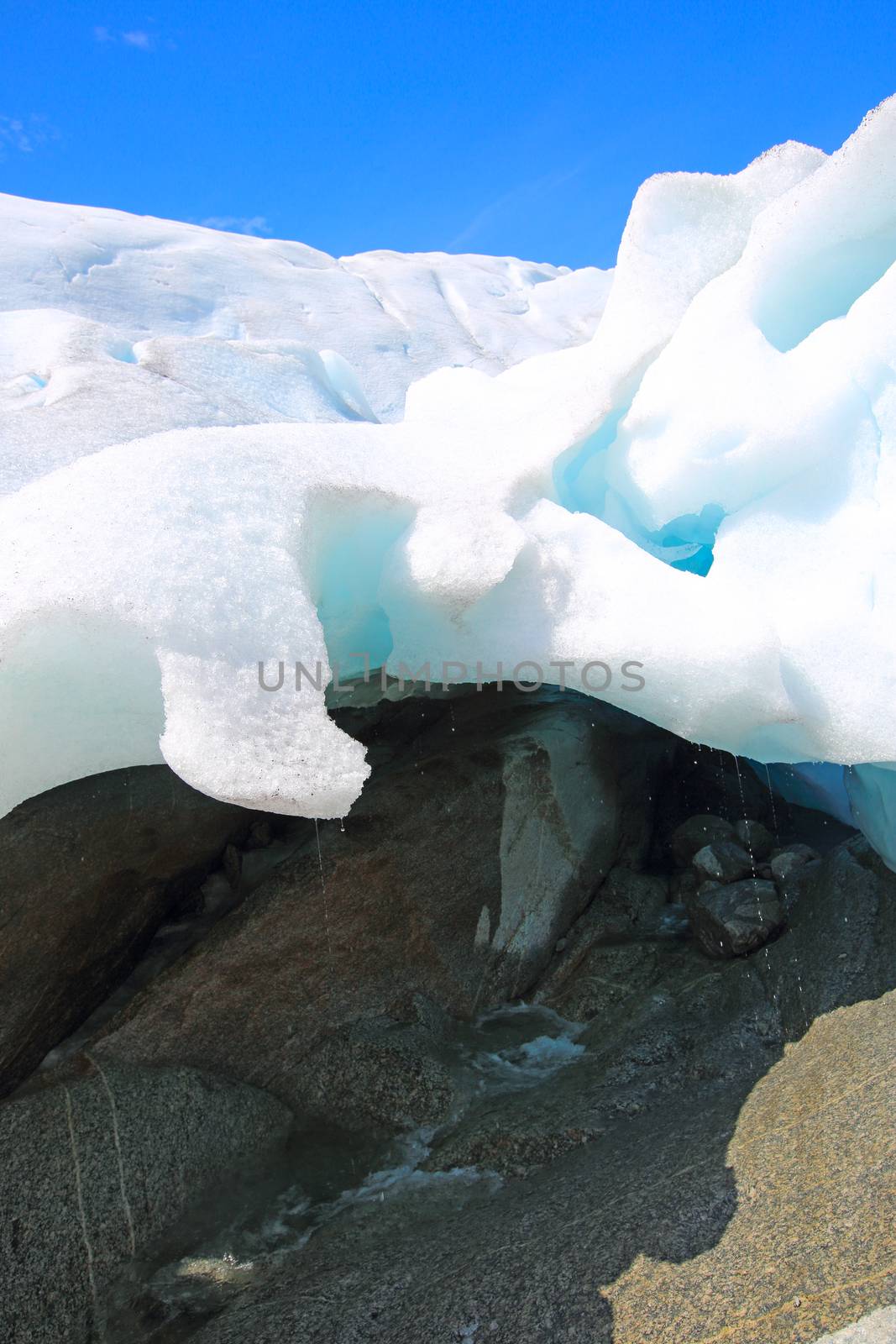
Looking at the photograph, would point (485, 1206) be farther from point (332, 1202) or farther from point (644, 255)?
point (644, 255)

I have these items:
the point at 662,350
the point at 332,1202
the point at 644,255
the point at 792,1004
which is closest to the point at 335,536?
the point at 662,350

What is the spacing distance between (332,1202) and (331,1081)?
547mm

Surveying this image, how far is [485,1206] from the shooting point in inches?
114

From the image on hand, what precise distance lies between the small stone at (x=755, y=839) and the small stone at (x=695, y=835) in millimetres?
56

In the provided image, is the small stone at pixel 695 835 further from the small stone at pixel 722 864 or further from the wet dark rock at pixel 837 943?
the wet dark rock at pixel 837 943

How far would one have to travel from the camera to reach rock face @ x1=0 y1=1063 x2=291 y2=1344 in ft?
9.04

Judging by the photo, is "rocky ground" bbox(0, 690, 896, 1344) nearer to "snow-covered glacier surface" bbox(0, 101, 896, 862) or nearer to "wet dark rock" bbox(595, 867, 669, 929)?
"wet dark rock" bbox(595, 867, 669, 929)

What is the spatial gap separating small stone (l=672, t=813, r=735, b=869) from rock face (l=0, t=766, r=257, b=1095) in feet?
8.66

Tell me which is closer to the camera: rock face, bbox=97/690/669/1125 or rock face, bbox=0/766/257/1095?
rock face, bbox=0/766/257/1095

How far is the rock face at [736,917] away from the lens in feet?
13.3

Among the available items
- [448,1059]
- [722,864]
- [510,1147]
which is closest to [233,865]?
[448,1059]

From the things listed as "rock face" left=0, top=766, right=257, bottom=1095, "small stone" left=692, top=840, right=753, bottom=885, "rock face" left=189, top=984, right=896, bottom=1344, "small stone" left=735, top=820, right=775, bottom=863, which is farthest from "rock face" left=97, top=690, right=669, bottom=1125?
"rock face" left=189, top=984, right=896, bottom=1344

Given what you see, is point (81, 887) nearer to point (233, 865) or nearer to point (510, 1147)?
point (233, 865)

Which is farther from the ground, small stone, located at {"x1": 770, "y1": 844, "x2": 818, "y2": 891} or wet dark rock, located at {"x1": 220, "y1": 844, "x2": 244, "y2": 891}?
wet dark rock, located at {"x1": 220, "y1": 844, "x2": 244, "y2": 891}
